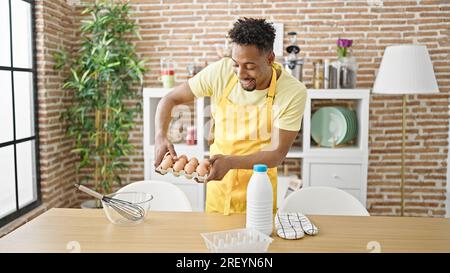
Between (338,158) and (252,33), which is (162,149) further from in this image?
(338,158)

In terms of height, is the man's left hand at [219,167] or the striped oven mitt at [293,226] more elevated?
the man's left hand at [219,167]

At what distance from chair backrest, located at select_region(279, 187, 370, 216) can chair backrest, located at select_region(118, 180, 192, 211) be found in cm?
55

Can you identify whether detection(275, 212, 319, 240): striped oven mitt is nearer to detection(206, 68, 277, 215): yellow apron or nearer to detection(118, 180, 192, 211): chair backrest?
detection(206, 68, 277, 215): yellow apron

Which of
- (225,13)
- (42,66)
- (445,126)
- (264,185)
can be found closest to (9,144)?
(42,66)

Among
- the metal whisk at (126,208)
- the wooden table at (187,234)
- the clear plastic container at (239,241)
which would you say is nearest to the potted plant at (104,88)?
the wooden table at (187,234)

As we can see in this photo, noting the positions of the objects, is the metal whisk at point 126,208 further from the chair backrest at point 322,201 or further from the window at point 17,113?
the window at point 17,113

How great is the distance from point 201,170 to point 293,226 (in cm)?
42

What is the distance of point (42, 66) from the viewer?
11.2 feet

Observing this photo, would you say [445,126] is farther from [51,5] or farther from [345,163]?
[51,5]

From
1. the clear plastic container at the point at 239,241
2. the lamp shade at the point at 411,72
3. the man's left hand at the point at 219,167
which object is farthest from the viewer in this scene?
the lamp shade at the point at 411,72

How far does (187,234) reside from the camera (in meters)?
1.66

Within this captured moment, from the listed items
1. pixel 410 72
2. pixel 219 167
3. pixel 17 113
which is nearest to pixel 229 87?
pixel 219 167

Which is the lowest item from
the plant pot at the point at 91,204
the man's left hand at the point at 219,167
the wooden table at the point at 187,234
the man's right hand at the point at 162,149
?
the plant pot at the point at 91,204

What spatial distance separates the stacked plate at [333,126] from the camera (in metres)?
3.57
